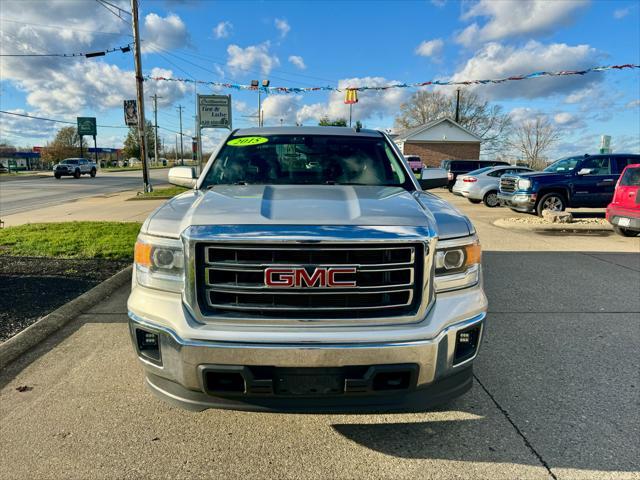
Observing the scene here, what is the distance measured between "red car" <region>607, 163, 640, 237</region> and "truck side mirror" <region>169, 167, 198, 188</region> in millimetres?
9183

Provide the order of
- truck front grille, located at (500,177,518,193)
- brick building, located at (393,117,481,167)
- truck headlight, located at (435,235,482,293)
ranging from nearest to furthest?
truck headlight, located at (435,235,482,293)
truck front grille, located at (500,177,518,193)
brick building, located at (393,117,481,167)

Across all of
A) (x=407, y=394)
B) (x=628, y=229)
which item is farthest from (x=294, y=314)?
(x=628, y=229)

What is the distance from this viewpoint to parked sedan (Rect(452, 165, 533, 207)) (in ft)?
58.5

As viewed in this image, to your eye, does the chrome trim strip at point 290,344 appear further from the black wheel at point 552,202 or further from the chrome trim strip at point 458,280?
the black wheel at point 552,202

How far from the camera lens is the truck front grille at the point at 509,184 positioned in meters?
14.4

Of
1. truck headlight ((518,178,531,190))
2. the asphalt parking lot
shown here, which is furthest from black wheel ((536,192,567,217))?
the asphalt parking lot

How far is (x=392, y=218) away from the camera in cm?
231

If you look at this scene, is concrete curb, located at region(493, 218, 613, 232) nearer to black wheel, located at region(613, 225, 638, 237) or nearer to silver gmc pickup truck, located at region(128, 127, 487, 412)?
black wheel, located at region(613, 225, 638, 237)

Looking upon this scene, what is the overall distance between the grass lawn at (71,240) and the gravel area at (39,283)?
358 mm

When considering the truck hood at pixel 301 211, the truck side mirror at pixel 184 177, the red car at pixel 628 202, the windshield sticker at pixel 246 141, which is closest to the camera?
the truck hood at pixel 301 211

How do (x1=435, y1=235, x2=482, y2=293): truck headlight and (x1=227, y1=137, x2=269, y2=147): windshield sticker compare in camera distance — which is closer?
(x1=435, y1=235, x2=482, y2=293): truck headlight

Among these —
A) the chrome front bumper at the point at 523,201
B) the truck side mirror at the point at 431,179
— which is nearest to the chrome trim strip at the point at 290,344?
the truck side mirror at the point at 431,179

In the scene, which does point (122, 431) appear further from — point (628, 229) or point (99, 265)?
point (628, 229)

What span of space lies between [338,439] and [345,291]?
1.00 metres
